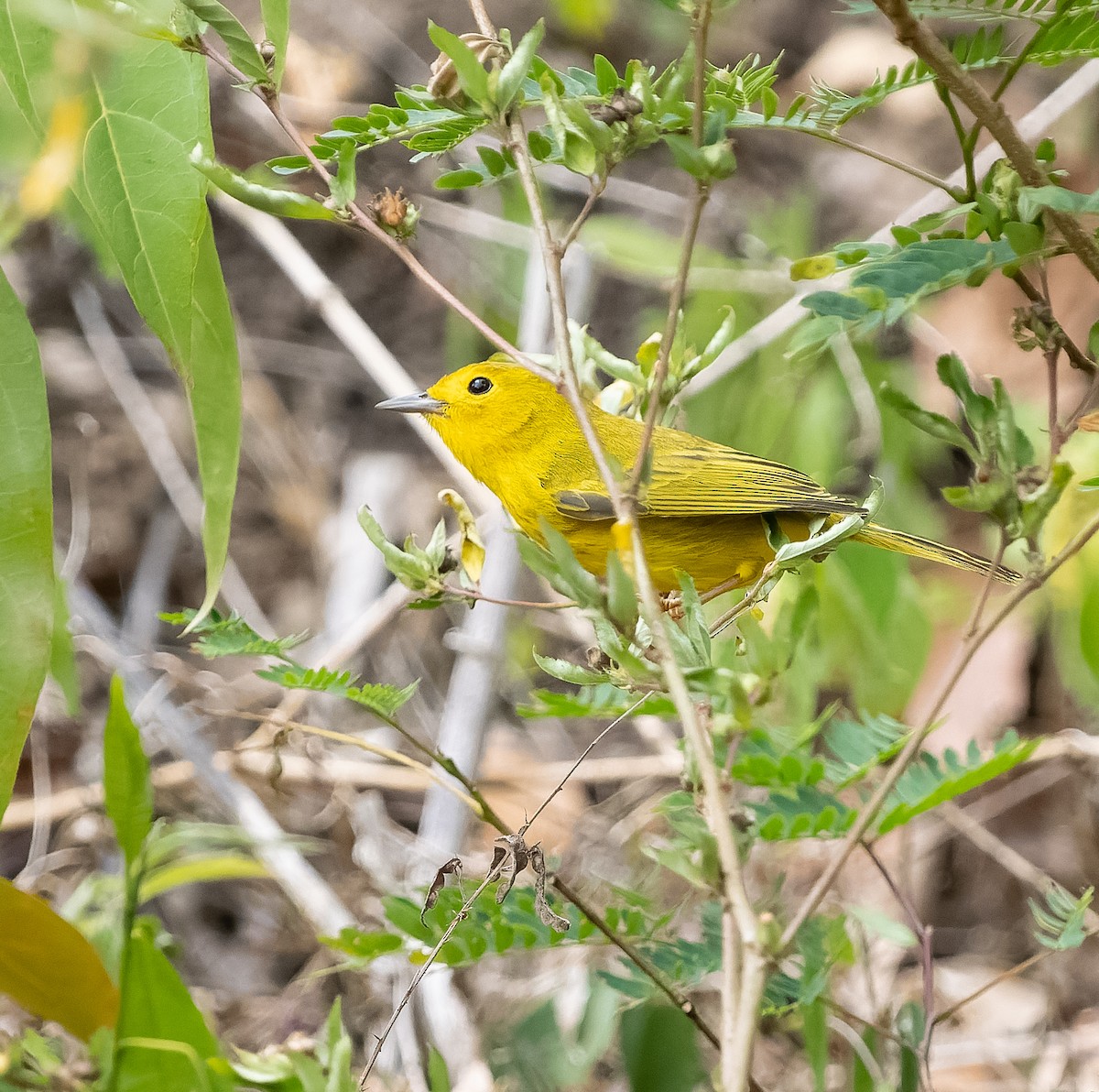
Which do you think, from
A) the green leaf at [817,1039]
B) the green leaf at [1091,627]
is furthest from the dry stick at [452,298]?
the green leaf at [1091,627]

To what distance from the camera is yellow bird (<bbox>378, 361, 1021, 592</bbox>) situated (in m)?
2.42

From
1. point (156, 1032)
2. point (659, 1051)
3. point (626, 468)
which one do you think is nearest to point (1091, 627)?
point (626, 468)

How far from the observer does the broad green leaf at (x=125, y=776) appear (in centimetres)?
195

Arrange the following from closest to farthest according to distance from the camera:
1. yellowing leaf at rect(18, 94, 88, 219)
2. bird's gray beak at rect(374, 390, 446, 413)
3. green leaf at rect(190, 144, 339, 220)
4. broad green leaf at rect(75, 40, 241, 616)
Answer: yellowing leaf at rect(18, 94, 88, 219) → green leaf at rect(190, 144, 339, 220) → broad green leaf at rect(75, 40, 241, 616) → bird's gray beak at rect(374, 390, 446, 413)

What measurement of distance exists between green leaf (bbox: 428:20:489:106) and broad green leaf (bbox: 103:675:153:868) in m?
1.19

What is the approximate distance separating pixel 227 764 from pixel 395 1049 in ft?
3.98

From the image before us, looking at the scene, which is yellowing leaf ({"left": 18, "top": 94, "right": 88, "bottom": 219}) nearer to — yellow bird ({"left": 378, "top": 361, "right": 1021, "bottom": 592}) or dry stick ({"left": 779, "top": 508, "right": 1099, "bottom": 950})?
dry stick ({"left": 779, "top": 508, "right": 1099, "bottom": 950})

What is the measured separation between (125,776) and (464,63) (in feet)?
4.34

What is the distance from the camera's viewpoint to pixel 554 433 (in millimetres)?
3092

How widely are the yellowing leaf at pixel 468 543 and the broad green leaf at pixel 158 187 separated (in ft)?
1.12

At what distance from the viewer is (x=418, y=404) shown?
308 cm

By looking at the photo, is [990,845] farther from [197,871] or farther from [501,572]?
[197,871]

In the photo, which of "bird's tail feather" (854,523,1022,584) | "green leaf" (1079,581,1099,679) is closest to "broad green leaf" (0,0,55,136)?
"bird's tail feather" (854,523,1022,584)

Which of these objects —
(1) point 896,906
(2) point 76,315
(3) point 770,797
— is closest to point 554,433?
(3) point 770,797
